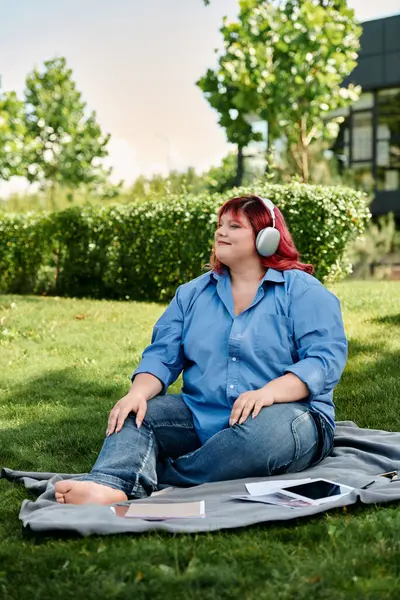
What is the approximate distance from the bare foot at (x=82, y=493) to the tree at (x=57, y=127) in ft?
82.2

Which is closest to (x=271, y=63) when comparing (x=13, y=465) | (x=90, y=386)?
(x=90, y=386)

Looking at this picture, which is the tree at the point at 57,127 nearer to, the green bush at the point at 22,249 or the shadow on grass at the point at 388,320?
the green bush at the point at 22,249

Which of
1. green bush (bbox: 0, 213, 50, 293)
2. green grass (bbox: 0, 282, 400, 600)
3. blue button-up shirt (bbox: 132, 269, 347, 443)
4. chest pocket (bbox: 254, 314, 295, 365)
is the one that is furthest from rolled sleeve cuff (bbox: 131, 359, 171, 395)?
green bush (bbox: 0, 213, 50, 293)

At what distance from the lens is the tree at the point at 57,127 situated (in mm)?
27828

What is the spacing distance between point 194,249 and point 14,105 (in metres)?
6.53

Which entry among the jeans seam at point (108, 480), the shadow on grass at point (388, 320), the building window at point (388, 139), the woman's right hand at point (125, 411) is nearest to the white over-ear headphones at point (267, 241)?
the woman's right hand at point (125, 411)

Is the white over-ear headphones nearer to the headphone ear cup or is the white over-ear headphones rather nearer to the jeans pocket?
the headphone ear cup

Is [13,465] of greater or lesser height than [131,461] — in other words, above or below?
below

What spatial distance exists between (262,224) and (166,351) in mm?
792

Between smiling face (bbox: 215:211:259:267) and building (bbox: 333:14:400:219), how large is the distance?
20.1 metres

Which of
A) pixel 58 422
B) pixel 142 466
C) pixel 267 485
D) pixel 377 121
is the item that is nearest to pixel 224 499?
pixel 267 485

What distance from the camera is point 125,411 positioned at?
3578 millimetres

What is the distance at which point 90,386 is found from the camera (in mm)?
6414

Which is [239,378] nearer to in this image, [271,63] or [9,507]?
Result: [9,507]
